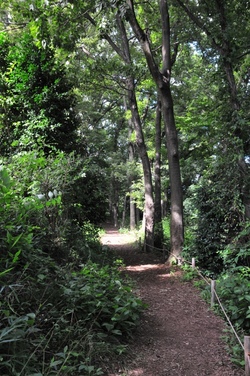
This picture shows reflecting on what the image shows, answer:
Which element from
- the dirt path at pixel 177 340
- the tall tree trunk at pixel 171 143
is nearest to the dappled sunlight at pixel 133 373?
the dirt path at pixel 177 340

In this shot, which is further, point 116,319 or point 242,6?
point 242,6

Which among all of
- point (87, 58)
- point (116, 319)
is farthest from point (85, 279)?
point (87, 58)

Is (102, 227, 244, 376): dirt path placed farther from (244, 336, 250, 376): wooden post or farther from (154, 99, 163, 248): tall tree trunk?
(154, 99, 163, 248): tall tree trunk

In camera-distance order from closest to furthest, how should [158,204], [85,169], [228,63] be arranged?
[85,169] → [228,63] → [158,204]

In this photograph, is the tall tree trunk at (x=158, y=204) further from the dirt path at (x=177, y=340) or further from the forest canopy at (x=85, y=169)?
the dirt path at (x=177, y=340)

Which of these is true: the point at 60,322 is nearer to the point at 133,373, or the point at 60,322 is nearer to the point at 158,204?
the point at 133,373

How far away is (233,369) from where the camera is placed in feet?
11.4

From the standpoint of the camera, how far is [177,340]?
13.7 feet

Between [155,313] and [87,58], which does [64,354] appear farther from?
[87,58]

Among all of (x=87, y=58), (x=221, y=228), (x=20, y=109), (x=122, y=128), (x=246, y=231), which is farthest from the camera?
(x=122, y=128)

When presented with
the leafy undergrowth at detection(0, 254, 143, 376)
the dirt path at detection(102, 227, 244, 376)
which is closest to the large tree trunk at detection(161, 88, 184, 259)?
the dirt path at detection(102, 227, 244, 376)

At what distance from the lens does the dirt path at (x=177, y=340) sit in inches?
134

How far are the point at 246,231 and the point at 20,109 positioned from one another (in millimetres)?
6789

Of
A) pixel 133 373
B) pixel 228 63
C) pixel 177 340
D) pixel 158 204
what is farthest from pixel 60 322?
pixel 158 204
